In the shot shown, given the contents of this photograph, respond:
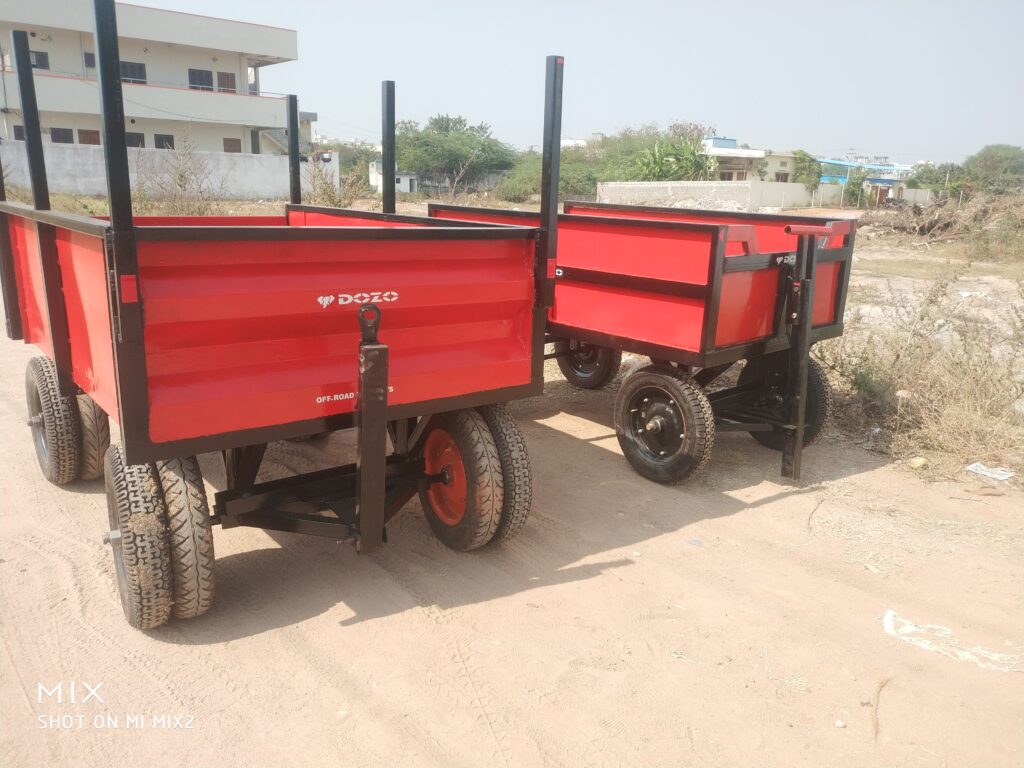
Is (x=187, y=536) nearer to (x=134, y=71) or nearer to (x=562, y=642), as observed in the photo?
(x=562, y=642)

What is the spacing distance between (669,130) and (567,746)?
202 ft

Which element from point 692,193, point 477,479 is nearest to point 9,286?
point 477,479

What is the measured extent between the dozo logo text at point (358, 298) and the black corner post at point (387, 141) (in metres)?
1.92

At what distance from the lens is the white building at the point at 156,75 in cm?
3088

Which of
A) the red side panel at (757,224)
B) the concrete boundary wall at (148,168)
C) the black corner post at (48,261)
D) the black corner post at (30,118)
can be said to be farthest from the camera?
Answer: the concrete boundary wall at (148,168)

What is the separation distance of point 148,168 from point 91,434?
1812cm

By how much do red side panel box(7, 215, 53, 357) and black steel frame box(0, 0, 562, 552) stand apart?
0.38 ft

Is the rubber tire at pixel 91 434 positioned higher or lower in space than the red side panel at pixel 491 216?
lower

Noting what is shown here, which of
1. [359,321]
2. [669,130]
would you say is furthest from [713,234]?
[669,130]

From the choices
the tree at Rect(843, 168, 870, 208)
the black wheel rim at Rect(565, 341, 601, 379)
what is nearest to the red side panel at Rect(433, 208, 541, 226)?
the black wheel rim at Rect(565, 341, 601, 379)

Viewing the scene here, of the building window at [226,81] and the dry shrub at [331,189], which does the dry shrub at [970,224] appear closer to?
the dry shrub at [331,189]

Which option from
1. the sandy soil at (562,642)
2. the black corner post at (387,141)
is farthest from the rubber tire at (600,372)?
the sandy soil at (562,642)

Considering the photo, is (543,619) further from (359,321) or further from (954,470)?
(954,470)

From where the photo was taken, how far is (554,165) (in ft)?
12.2
